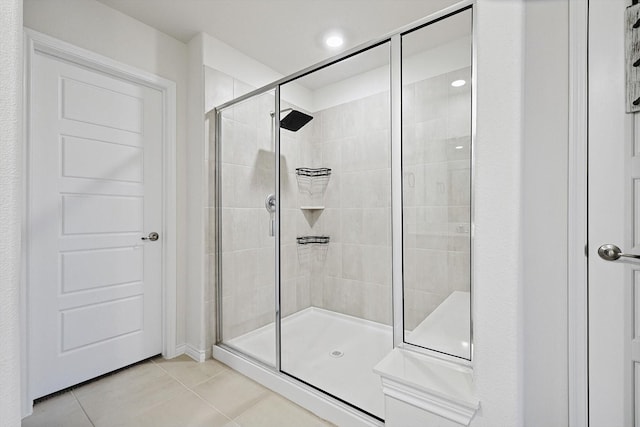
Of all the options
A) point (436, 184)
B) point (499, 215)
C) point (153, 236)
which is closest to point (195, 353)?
point (153, 236)

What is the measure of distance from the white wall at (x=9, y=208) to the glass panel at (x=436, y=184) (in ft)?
4.36

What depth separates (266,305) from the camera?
7.64 feet

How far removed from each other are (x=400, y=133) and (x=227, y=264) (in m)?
1.68

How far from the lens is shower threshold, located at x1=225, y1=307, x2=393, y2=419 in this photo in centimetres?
179

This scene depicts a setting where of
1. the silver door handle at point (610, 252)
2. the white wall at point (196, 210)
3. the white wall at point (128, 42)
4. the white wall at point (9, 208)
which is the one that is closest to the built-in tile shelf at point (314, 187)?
the white wall at point (196, 210)

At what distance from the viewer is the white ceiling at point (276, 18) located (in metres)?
1.96

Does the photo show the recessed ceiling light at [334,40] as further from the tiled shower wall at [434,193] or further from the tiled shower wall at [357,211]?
the tiled shower wall at [434,193]

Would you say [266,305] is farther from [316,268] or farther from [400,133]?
[400,133]

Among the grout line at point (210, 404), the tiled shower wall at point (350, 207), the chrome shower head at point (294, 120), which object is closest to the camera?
the tiled shower wall at point (350, 207)

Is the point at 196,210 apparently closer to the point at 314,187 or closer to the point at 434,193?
the point at 314,187

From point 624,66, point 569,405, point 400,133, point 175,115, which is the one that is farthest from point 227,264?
point 624,66

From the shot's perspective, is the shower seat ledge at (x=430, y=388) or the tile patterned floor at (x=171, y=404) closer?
the shower seat ledge at (x=430, y=388)

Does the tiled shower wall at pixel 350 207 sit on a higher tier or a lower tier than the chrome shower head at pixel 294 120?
lower

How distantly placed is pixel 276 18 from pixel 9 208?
202 cm
